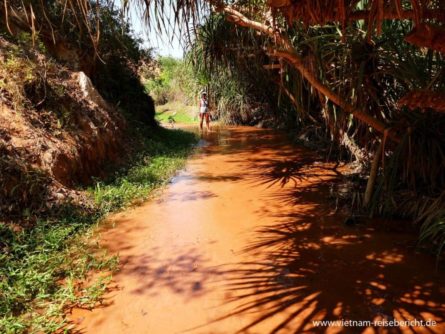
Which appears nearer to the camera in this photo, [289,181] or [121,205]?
[121,205]

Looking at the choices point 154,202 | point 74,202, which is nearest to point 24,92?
point 74,202

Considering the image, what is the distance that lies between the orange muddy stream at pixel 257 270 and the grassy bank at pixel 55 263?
172 mm

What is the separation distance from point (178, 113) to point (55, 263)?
19169mm

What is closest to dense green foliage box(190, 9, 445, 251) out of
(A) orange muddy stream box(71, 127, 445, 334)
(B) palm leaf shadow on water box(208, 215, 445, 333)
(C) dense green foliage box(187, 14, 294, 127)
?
(A) orange muddy stream box(71, 127, 445, 334)

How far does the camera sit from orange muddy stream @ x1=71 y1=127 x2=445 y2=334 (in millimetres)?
2652

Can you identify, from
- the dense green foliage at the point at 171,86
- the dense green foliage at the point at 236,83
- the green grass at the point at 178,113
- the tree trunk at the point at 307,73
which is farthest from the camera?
the dense green foliage at the point at 171,86

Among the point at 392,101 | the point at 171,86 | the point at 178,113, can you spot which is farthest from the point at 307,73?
the point at 171,86

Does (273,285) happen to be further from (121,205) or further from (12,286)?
(121,205)

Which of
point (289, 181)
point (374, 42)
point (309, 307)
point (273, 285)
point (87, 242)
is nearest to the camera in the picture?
point (309, 307)

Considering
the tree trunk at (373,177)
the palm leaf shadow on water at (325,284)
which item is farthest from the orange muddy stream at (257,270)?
the tree trunk at (373,177)

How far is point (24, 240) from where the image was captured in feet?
12.5

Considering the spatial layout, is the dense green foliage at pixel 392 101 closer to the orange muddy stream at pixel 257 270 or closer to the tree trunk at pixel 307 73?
the tree trunk at pixel 307 73

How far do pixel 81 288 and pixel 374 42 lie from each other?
4.19m

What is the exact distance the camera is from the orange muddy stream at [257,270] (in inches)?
104
